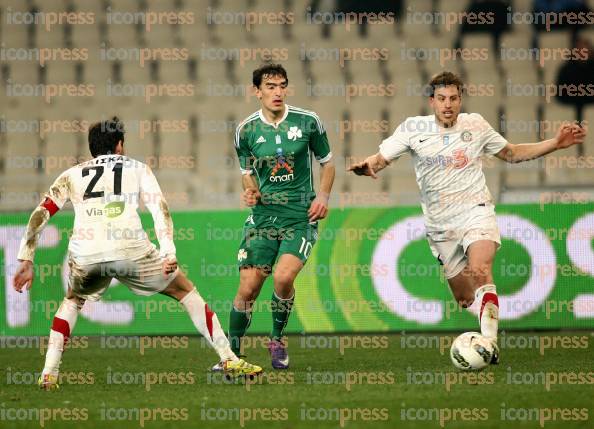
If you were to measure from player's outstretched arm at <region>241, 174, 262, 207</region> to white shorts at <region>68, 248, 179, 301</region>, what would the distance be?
1.23m

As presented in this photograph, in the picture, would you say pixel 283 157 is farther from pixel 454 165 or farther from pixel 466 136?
pixel 466 136

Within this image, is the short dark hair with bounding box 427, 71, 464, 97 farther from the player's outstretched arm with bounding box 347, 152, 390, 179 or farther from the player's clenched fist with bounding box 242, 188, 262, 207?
the player's clenched fist with bounding box 242, 188, 262, 207

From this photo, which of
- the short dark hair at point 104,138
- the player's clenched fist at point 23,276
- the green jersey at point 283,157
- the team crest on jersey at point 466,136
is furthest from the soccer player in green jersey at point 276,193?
the player's clenched fist at point 23,276

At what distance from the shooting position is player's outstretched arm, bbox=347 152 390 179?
Answer: 8422mm

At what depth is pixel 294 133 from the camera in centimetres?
915

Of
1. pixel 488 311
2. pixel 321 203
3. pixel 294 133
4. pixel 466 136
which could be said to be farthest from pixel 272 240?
pixel 488 311

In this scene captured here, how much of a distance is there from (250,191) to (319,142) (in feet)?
2.41

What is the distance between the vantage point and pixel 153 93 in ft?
56.7

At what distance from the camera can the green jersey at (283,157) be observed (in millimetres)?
9141

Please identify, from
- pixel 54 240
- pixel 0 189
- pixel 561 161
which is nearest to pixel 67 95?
pixel 0 189

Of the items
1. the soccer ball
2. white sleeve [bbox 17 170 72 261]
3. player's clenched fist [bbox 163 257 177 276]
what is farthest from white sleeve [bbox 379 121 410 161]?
white sleeve [bbox 17 170 72 261]

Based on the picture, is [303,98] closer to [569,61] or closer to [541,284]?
[569,61]

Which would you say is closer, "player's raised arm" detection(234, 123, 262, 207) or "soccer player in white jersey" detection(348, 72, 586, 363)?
"soccer player in white jersey" detection(348, 72, 586, 363)

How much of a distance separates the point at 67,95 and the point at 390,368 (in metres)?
9.98
